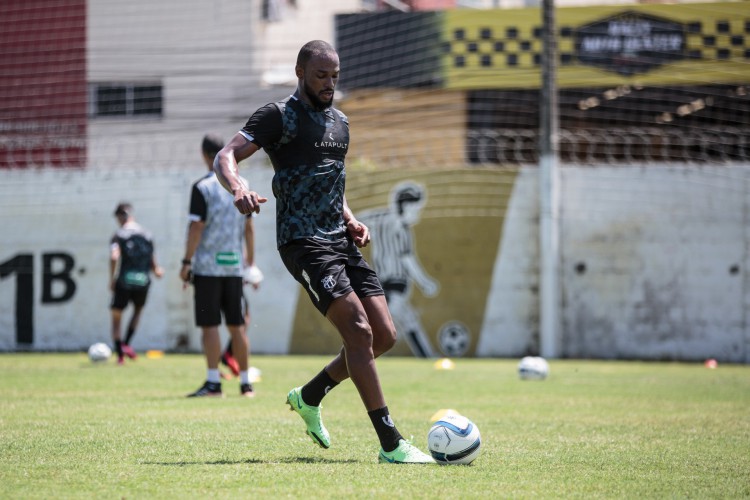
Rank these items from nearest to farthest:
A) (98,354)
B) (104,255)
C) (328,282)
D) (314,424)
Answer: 1. (328,282)
2. (314,424)
3. (98,354)
4. (104,255)

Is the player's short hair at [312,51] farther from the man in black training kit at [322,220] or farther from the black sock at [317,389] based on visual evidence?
the black sock at [317,389]

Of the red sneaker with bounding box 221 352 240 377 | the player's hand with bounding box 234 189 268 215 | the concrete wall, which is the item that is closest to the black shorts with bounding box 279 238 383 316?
the player's hand with bounding box 234 189 268 215

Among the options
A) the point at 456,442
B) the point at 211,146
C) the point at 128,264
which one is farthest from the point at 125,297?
the point at 456,442

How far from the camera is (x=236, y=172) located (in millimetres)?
6191

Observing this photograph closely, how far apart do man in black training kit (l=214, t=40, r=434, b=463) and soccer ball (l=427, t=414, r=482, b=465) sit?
0.10 meters

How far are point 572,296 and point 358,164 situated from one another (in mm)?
4159

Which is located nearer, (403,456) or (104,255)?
(403,456)

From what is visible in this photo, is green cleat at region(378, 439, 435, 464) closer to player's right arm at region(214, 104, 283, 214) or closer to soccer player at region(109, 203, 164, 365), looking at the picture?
player's right arm at region(214, 104, 283, 214)

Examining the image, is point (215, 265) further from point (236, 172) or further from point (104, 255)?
point (104, 255)

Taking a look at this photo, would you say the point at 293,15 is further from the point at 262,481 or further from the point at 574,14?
the point at 262,481

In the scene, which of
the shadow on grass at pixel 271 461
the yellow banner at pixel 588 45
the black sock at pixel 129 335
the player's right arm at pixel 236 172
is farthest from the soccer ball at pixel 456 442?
the yellow banner at pixel 588 45

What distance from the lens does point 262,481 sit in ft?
17.9

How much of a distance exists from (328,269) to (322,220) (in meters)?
0.32

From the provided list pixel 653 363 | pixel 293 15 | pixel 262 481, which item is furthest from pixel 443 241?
pixel 262 481
